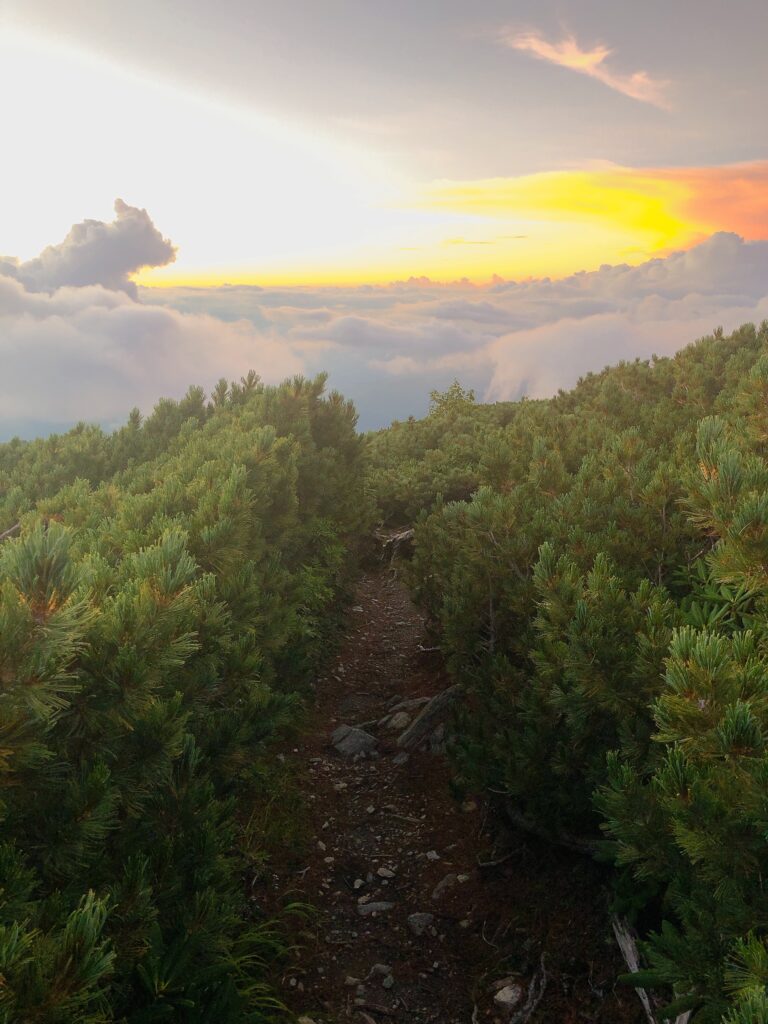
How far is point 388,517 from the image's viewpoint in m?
19.8

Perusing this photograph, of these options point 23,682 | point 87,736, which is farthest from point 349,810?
point 23,682

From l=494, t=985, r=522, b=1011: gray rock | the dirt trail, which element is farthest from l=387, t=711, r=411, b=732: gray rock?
l=494, t=985, r=522, b=1011: gray rock

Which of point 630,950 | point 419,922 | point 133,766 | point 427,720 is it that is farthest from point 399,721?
point 133,766

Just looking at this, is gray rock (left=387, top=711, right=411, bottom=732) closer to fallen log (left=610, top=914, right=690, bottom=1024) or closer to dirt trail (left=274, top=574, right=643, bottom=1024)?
dirt trail (left=274, top=574, right=643, bottom=1024)

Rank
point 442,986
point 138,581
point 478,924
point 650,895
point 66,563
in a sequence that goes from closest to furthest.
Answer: point 66,563
point 138,581
point 650,895
point 442,986
point 478,924

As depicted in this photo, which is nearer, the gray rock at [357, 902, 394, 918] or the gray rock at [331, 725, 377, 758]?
the gray rock at [357, 902, 394, 918]

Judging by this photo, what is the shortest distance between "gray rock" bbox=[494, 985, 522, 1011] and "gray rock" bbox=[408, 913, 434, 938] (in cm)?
105

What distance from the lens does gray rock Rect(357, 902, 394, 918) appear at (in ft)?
20.8

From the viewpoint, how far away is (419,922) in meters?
6.13

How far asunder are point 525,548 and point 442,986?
157 inches

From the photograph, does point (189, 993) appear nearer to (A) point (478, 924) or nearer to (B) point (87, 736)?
(B) point (87, 736)

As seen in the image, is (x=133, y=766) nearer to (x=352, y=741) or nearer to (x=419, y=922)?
(x=419, y=922)

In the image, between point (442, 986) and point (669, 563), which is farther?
point (669, 563)

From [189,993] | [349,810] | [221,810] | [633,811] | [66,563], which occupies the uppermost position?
[66,563]
